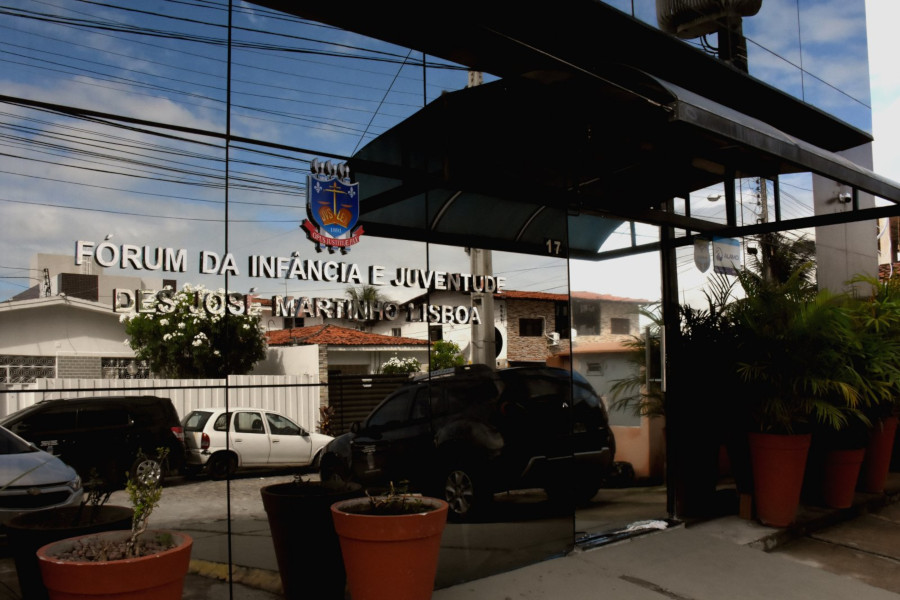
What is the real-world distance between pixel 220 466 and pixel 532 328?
2.77 meters

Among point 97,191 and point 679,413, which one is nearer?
point 97,191

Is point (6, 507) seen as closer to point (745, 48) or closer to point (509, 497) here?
point (509, 497)

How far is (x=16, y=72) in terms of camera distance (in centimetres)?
328

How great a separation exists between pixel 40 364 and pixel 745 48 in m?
8.25

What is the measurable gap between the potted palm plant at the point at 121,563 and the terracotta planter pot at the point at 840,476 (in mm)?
6241

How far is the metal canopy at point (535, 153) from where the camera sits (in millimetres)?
4730

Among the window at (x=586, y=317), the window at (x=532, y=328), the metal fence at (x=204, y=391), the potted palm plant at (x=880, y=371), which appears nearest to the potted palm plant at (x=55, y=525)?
the metal fence at (x=204, y=391)

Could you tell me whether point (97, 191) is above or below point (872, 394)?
above

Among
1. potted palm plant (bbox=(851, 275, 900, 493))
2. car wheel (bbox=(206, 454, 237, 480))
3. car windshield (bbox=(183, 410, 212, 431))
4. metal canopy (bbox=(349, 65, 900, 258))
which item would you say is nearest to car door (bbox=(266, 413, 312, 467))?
car wheel (bbox=(206, 454, 237, 480))

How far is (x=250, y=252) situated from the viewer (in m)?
3.83

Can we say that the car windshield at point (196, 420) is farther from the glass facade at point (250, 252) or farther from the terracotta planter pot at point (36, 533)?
the terracotta planter pot at point (36, 533)

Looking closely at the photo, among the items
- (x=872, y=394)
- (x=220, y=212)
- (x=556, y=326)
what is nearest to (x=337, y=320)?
(x=220, y=212)

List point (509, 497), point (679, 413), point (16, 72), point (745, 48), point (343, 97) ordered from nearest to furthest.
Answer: point (16, 72), point (343, 97), point (509, 497), point (679, 413), point (745, 48)

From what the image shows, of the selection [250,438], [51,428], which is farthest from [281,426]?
[51,428]
